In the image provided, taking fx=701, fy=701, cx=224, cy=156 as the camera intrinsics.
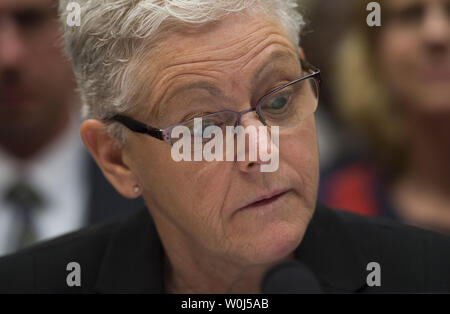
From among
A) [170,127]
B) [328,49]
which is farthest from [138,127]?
[328,49]

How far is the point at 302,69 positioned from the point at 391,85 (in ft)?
4.91

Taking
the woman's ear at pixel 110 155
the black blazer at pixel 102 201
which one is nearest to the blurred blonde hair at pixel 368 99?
the black blazer at pixel 102 201

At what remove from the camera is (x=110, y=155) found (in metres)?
1.93

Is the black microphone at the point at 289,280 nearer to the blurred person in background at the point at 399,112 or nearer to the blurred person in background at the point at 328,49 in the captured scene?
the blurred person in background at the point at 399,112

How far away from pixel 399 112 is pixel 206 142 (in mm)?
1819

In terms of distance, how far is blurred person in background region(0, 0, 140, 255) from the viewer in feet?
10.2

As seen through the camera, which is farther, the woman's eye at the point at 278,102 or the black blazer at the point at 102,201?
the black blazer at the point at 102,201

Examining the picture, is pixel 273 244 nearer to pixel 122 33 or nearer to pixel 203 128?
pixel 203 128

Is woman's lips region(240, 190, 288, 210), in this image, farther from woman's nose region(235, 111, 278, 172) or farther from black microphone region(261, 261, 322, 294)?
black microphone region(261, 261, 322, 294)

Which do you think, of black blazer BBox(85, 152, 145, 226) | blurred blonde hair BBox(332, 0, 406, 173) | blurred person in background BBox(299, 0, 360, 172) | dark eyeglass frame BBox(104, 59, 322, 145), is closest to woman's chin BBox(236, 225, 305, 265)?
dark eyeglass frame BBox(104, 59, 322, 145)

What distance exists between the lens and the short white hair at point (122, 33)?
1637mm

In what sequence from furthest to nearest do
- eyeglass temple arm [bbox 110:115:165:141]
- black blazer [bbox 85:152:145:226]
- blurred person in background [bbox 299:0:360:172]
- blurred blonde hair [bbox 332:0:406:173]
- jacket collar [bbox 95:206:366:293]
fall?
blurred person in background [bbox 299:0:360:172], blurred blonde hair [bbox 332:0:406:173], black blazer [bbox 85:152:145:226], jacket collar [bbox 95:206:366:293], eyeglass temple arm [bbox 110:115:165:141]
